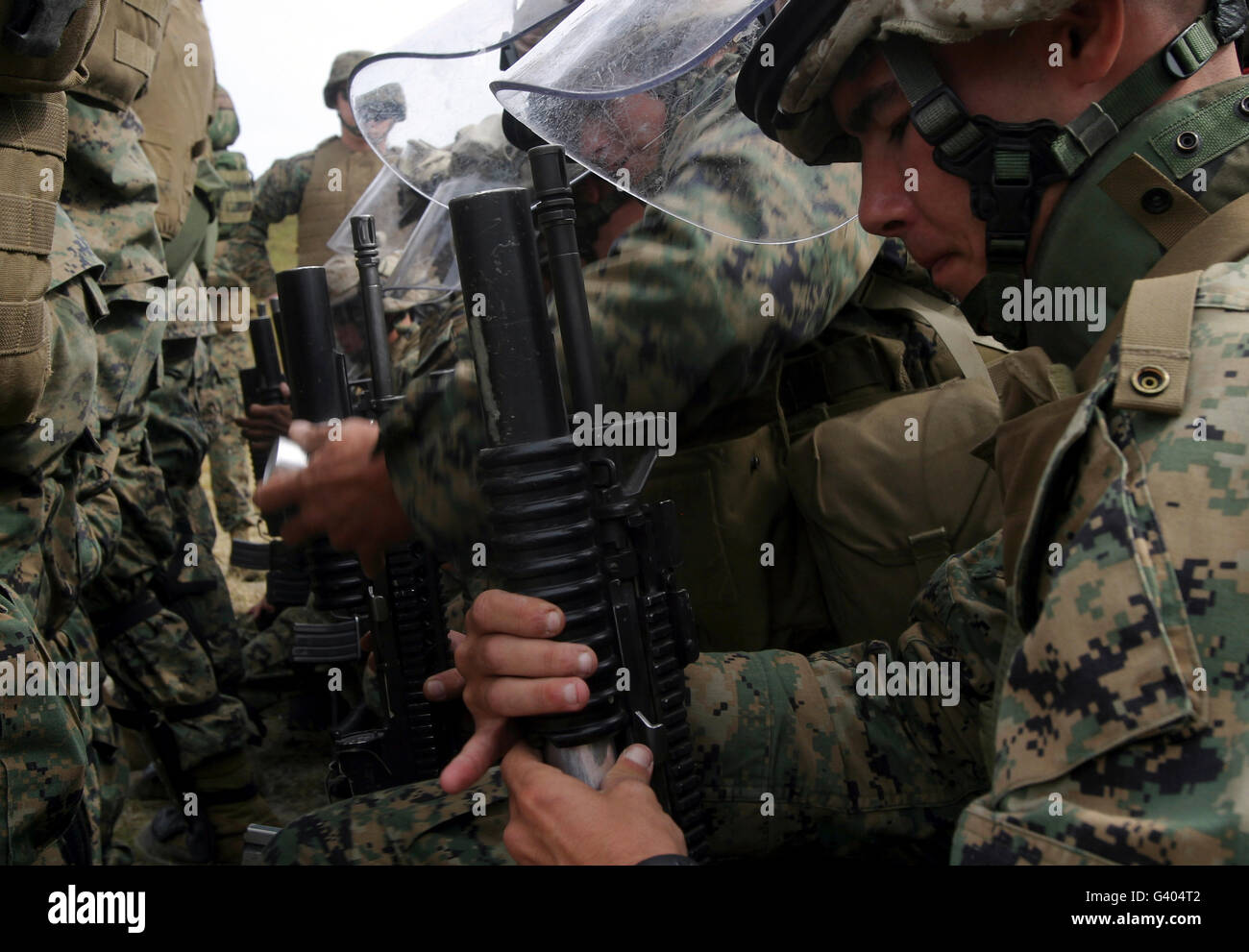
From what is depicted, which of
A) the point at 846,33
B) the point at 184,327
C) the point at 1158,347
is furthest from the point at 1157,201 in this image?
the point at 184,327

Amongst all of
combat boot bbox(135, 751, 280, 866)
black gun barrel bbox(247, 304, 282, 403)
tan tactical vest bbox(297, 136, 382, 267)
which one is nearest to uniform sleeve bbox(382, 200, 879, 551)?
combat boot bbox(135, 751, 280, 866)

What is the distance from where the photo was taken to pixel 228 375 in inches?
289

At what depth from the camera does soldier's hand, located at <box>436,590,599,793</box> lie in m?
1.40

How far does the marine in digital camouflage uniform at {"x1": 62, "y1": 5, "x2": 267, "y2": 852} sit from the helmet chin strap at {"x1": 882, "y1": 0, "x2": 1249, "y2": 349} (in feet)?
7.41

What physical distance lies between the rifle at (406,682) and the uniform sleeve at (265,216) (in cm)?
565

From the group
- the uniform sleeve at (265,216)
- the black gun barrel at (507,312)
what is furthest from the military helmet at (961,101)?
the uniform sleeve at (265,216)

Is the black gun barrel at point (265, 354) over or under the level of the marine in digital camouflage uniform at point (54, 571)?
over

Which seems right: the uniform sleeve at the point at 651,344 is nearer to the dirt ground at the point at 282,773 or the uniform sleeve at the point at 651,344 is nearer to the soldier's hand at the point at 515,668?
the soldier's hand at the point at 515,668

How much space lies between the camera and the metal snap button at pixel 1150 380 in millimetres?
988

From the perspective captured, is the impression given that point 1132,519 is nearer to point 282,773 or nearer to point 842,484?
point 842,484

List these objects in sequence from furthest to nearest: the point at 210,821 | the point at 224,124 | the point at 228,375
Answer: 1. the point at 228,375
2. the point at 224,124
3. the point at 210,821

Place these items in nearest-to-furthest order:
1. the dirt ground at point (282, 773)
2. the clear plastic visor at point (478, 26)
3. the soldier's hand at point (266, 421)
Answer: the clear plastic visor at point (478, 26)
the dirt ground at point (282, 773)
the soldier's hand at point (266, 421)

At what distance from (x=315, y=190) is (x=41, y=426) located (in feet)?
18.6
